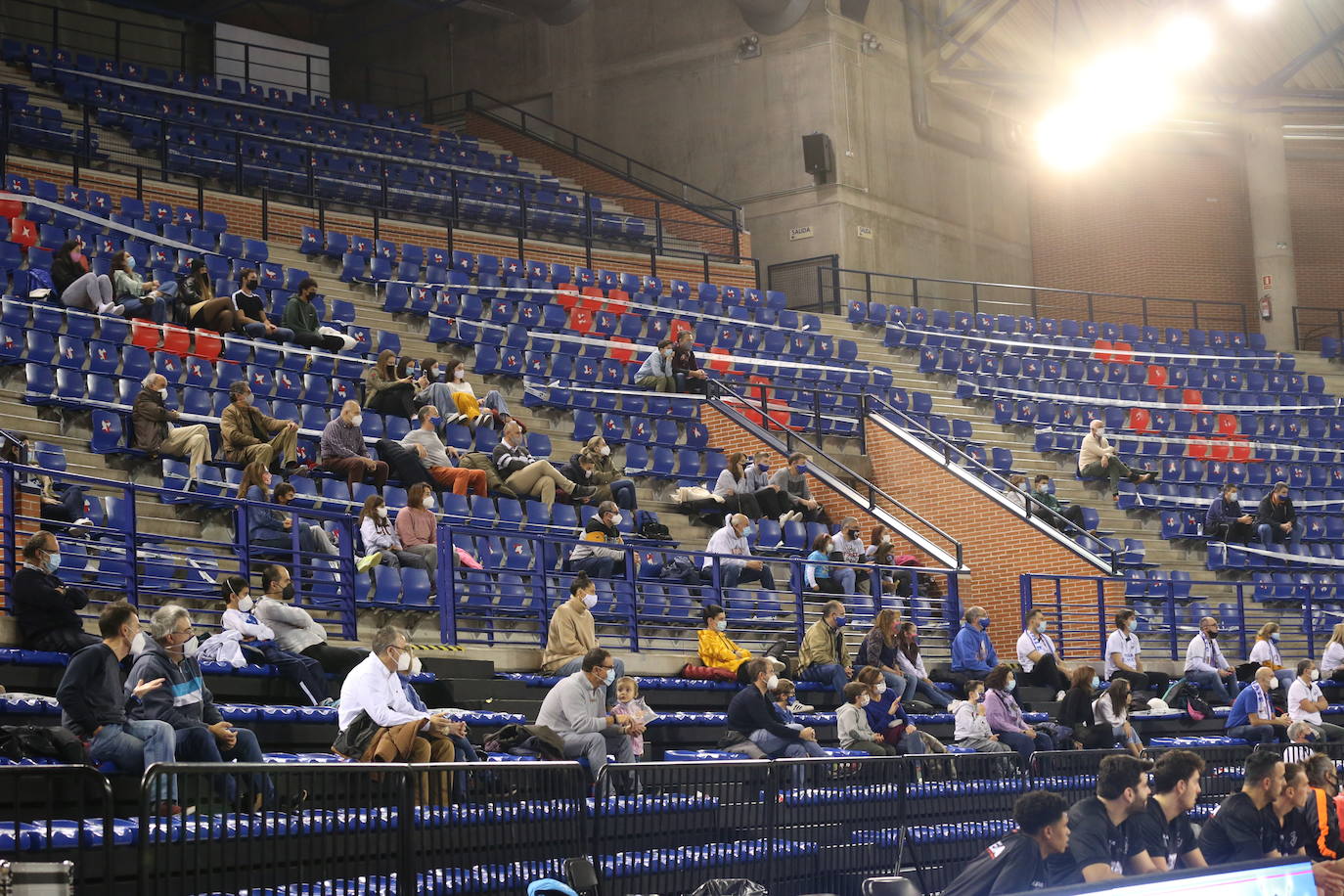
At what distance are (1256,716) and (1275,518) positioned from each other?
6.88 metres

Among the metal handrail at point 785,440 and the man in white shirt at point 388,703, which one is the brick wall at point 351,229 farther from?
the man in white shirt at point 388,703

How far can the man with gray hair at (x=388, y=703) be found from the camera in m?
9.25

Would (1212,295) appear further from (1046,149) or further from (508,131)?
(508,131)

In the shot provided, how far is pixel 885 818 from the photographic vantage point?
352 inches

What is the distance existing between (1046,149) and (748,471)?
1799 cm

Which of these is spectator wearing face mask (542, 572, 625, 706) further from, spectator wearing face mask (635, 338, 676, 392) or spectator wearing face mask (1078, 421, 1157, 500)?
spectator wearing face mask (1078, 421, 1157, 500)

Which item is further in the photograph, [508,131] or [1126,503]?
[508,131]

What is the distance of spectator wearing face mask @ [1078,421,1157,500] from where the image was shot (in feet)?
75.8

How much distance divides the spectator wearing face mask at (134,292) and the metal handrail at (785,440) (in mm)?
7244

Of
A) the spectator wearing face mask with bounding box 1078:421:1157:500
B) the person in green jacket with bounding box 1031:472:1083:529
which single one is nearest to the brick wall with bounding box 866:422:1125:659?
the person in green jacket with bounding box 1031:472:1083:529

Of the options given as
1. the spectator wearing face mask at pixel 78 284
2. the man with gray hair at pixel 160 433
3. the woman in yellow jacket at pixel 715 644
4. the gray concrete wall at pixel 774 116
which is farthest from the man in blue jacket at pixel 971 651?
the gray concrete wall at pixel 774 116

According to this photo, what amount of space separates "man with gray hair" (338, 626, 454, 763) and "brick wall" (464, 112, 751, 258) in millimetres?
19899

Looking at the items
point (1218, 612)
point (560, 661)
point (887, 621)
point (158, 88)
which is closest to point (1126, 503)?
point (1218, 612)

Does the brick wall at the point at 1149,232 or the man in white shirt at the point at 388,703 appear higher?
the brick wall at the point at 1149,232
